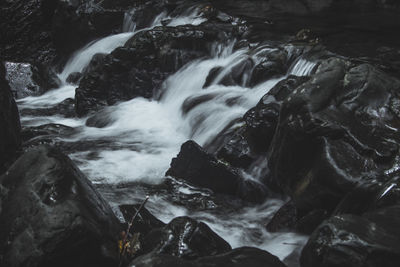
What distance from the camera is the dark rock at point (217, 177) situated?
6309 millimetres

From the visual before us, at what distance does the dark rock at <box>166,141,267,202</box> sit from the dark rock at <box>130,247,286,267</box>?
7.93 ft

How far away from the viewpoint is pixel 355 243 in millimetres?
3334

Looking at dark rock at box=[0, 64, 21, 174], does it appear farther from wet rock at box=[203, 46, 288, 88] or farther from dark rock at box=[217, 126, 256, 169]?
wet rock at box=[203, 46, 288, 88]

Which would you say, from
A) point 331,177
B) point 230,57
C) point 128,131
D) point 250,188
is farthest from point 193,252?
point 230,57

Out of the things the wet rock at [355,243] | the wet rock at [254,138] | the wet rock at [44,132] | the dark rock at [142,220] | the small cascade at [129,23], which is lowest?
the wet rock at [44,132]

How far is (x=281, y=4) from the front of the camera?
16.7 m

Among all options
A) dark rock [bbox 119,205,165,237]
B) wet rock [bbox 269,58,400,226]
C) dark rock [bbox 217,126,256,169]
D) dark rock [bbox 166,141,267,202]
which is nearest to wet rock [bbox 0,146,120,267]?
dark rock [bbox 119,205,165,237]

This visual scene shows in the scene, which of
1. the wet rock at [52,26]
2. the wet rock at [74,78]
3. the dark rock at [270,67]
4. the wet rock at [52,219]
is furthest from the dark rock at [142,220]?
the wet rock at [52,26]

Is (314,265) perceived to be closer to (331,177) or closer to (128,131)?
(331,177)

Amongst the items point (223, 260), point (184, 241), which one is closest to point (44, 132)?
A: point (184, 241)

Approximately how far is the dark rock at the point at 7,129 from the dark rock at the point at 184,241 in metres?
3.28

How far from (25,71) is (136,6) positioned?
14.4ft

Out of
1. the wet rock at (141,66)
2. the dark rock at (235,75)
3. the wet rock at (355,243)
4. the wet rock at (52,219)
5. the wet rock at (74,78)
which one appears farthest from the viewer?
the wet rock at (74,78)

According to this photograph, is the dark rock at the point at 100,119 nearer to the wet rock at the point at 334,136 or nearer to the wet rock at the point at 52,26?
the wet rock at the point at 334,136
